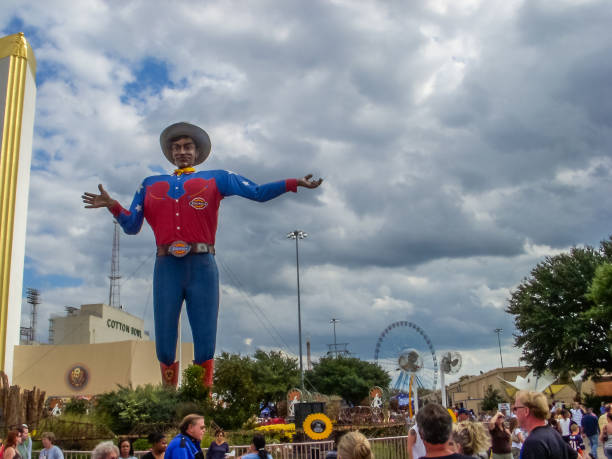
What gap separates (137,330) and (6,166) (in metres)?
28.4

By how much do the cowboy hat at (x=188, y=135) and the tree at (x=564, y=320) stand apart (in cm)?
2052

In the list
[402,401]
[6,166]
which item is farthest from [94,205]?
[402,401]

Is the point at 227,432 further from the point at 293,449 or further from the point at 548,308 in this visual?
the point at 548,308

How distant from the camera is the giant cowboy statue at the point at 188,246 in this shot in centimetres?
1734

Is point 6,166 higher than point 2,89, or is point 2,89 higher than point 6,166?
point 2,89

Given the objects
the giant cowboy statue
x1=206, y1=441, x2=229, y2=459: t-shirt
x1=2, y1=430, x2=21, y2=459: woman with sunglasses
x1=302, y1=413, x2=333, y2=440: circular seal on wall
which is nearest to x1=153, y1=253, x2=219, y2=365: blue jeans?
the giant cowboy statue

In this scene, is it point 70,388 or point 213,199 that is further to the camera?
point 70,388

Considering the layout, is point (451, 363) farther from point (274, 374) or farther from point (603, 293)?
point (274, 374)

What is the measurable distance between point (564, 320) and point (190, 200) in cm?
2210

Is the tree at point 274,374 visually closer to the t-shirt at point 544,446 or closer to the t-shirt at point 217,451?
the t-shirt at point 217,451

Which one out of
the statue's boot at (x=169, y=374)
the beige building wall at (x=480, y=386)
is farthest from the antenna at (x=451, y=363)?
the beige building wall at (x=480, y=386)

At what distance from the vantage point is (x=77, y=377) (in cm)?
3459

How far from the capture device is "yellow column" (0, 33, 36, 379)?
911 inches

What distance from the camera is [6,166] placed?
23688mm
